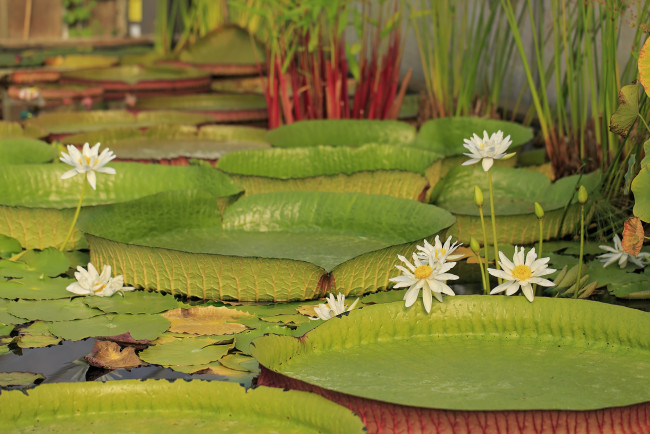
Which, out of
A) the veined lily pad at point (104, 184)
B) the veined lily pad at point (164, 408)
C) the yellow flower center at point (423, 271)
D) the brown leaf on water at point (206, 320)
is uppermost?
the veined lily pad at point (104, 184)

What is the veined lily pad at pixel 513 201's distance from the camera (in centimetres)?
294

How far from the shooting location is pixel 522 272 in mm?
2074

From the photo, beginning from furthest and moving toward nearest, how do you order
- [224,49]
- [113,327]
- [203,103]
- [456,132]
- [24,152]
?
[224,49], [203,103], [456,132], [24,152], [113,327]

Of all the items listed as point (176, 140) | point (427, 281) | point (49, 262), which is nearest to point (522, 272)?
point (427, 281)

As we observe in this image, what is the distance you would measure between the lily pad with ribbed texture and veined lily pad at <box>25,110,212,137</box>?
3.08 meters

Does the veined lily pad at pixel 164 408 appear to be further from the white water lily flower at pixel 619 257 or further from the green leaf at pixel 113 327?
the white water lily flower at pixel 619 257

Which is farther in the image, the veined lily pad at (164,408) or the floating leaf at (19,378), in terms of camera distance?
the floating leaf at (19,378)

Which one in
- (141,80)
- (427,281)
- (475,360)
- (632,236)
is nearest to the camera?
(475,360)

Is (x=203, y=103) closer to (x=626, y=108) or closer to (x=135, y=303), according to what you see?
(x=135, y=303)

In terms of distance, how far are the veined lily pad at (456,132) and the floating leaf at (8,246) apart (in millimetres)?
1735

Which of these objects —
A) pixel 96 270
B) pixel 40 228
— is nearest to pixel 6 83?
pixel 40 228

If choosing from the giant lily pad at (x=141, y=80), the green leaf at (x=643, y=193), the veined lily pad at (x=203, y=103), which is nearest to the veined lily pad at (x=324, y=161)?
the green leaf at (x=643, y=193)

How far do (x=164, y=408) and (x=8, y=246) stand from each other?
1.43 m

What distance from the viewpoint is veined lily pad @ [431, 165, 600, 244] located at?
2.94m
